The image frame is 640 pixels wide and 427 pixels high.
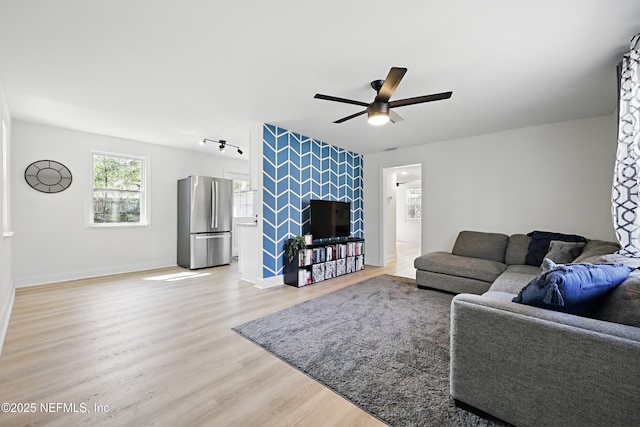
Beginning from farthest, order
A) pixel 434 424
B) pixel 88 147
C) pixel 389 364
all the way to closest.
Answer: pixel 88 147 → pixel 389 364 → pixel 434 424

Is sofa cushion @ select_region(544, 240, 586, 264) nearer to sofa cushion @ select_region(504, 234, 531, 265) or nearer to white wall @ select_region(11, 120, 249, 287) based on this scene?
sofa cushion @ select_region(504, 234, 531, 265)

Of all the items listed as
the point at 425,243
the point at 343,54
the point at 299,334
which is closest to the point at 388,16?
the point at 343,54

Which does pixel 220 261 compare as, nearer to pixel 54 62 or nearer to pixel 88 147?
pixel 88 147

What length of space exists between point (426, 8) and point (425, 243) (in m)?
4.14

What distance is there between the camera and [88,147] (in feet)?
15.1

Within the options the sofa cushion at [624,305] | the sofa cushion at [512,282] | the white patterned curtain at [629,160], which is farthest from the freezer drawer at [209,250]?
the white patterned curtain at [629,160]

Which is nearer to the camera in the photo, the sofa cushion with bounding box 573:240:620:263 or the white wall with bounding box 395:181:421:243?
the sofa cushion with bounding box 573:240:620:263

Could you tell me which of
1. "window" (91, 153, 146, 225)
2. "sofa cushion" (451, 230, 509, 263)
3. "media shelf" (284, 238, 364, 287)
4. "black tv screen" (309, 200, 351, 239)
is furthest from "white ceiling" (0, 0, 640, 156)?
"media shelf" (284, 238, 364, 287)

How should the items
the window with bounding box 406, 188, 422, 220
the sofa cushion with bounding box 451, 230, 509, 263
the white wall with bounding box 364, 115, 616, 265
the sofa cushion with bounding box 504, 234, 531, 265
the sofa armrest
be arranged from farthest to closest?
the window with bounding box 406, 188, 422, 220 → the sofa cushion with bounding box 451, 230, 509, 263 → the sofa cushion with bounding box 504, 234, 531, 265 → the white wall with bounding box 364, 115, 616, 265 → the sofa armrest

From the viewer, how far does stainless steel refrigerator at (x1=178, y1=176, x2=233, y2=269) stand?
17.5 ft

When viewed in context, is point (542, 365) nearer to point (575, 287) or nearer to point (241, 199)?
point (575, 287)

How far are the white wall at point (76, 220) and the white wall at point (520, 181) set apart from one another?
4.83 m

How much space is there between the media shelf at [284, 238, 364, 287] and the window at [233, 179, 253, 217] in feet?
9.19

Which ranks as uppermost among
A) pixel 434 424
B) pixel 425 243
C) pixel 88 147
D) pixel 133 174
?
pixel 88 147
